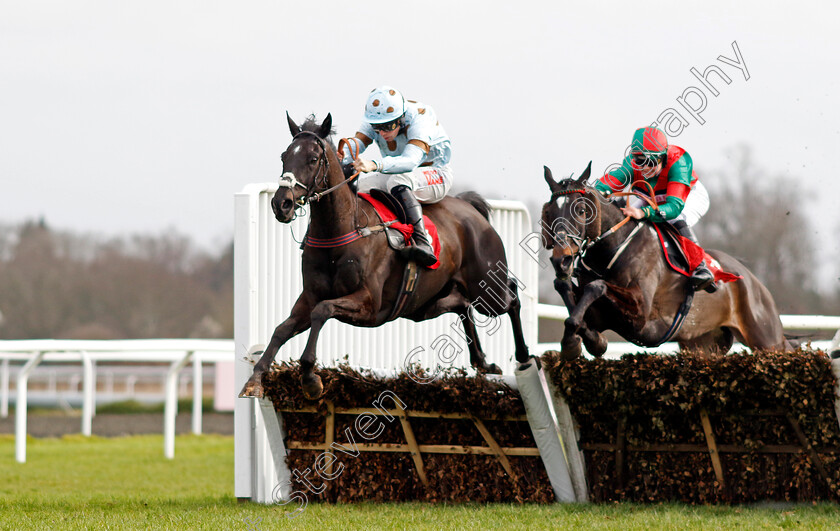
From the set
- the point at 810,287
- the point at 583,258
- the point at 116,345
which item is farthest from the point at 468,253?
the point at 810,287

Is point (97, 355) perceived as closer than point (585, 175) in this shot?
No

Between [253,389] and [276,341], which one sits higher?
[276,341]

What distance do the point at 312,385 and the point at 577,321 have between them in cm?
142

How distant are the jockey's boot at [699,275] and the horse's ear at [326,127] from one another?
2.27 metres

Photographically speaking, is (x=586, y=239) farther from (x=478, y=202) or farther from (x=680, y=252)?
(x=478, y=202)

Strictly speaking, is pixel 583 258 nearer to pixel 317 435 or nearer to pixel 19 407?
pixel 317 435

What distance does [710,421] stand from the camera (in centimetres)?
517

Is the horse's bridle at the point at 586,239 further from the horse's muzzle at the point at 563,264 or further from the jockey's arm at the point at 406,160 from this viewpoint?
the jockey's arm at the point at 406,160

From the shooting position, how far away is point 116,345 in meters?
9.63

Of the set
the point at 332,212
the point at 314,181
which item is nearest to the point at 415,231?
the point at 332,212

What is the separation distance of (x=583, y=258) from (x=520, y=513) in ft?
5.12

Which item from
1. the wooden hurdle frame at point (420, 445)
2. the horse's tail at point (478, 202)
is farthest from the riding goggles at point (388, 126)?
the wooden hurdle frame at point (420, 445)

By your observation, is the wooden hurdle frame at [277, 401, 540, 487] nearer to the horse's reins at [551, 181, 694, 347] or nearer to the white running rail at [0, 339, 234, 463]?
the horse's reins at [551, 181, 694, 347]

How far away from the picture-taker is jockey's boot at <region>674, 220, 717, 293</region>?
5.99 m
